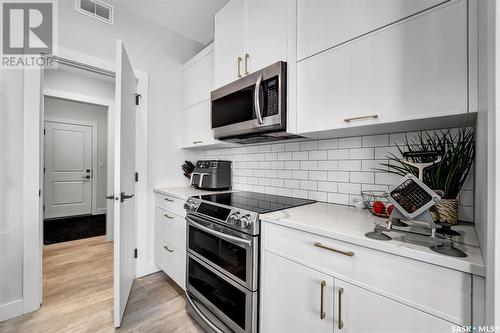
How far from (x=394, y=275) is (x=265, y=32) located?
1.56m

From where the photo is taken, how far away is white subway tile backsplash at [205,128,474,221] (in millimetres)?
1337

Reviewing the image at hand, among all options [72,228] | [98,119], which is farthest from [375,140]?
[98,119]

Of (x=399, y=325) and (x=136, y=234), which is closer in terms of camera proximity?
(x=399, y=325)

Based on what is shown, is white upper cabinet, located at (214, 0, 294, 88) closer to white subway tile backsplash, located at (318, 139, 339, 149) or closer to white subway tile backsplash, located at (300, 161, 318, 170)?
white subway tile backsplash, located at (318, 139, 339, 149)

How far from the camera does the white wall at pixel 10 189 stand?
1661mm

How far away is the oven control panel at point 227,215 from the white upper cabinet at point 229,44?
3.30 feet

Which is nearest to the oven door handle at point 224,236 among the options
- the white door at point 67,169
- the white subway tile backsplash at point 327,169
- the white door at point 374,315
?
the white door at point 374,315

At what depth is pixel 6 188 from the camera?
167 cm

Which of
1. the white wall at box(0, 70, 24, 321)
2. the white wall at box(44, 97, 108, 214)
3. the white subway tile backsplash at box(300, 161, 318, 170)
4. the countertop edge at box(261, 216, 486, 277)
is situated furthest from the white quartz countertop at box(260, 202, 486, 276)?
the white wall at box(44, 97, 108, 214)

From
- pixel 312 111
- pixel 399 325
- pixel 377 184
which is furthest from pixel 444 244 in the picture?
pixel 312 111

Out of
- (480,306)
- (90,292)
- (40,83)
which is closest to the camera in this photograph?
(480,306)

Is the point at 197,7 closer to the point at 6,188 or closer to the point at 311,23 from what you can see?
the point at 311,23

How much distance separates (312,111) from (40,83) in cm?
216

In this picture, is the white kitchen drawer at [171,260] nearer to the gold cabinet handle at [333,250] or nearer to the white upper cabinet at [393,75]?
the gold cabinet handle at [333,250]
